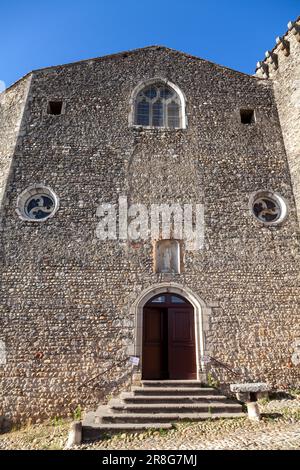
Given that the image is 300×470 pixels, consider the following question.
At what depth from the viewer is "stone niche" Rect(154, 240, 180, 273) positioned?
31.4 feet

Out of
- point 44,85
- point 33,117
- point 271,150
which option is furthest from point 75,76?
point 271,150

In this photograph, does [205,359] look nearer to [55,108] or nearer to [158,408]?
[158,408]

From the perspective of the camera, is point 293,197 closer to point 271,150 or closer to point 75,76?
point 271,150

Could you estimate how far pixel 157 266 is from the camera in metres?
9.57

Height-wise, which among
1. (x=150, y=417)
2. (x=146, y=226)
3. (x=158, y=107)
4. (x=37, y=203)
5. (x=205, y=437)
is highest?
(x=158, y=107)

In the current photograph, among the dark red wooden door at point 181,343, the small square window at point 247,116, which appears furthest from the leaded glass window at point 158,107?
the dark red wooden door at point 181,343

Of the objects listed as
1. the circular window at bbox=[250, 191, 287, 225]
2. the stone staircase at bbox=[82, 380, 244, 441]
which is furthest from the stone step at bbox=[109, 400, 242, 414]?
the circular window at bbox=[250, 191, 287, 225]

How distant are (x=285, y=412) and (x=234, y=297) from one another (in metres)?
2.85

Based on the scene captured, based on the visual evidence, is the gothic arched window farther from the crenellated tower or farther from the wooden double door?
the wooden double door

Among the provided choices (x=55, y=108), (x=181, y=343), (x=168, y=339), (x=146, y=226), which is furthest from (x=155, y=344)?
(x=55, y=108)

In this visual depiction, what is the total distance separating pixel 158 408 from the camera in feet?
23.5

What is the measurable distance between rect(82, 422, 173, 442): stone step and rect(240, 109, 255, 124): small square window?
9.22m

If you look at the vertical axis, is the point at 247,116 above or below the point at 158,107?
below

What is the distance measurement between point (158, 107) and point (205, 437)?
943 centimetres
